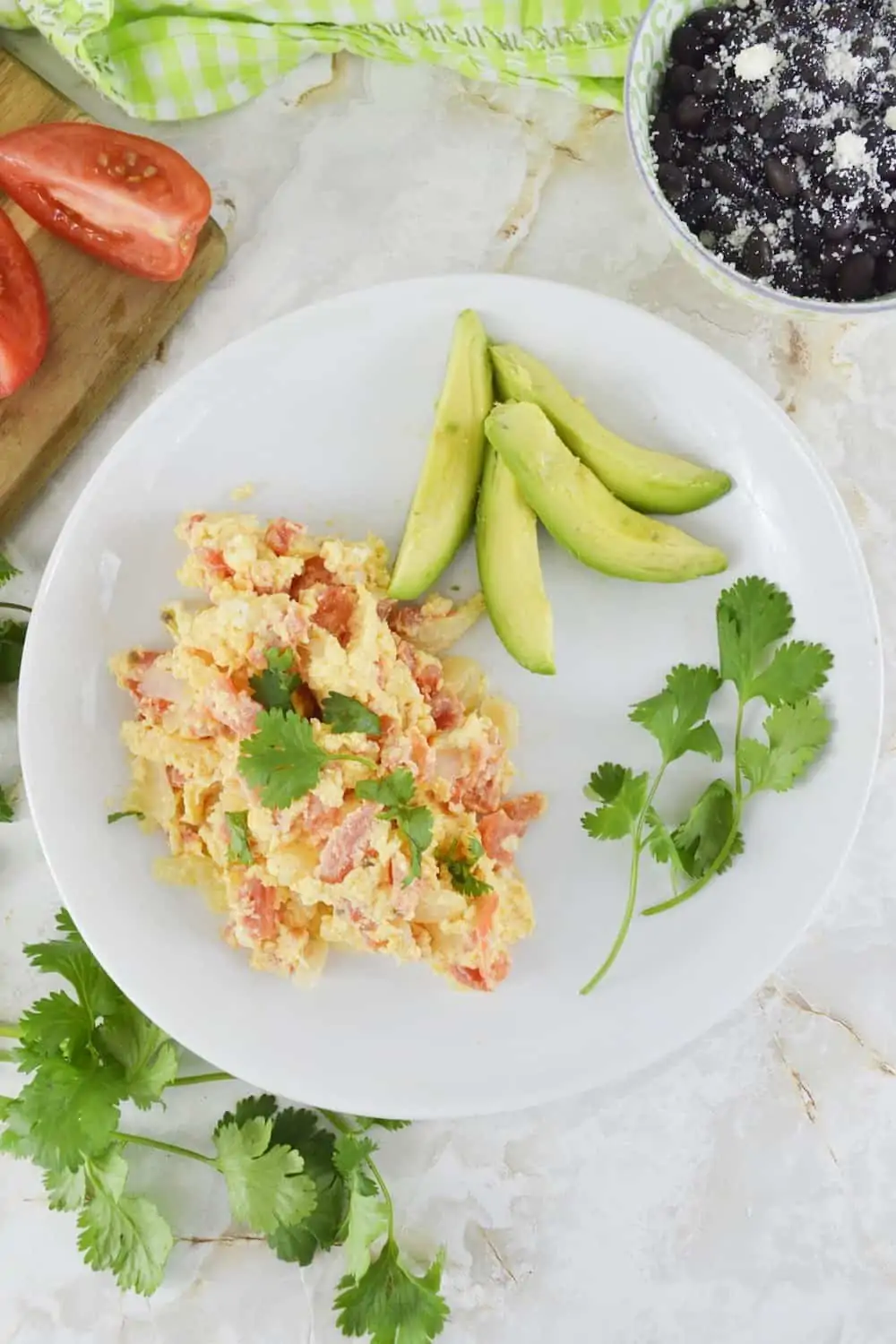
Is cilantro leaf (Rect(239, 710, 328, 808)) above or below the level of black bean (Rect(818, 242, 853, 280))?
below

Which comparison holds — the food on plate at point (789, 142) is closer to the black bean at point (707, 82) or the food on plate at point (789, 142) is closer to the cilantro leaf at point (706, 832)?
the black bean at point (707, 82)

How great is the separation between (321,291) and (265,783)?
85 cm

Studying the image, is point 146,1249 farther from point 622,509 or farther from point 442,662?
point 622,509

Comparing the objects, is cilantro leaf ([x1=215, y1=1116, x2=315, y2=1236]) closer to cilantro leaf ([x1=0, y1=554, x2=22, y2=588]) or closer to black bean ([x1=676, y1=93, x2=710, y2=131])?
cilantro leaf ([x1=0, y1=554, x2=22, y2=588])

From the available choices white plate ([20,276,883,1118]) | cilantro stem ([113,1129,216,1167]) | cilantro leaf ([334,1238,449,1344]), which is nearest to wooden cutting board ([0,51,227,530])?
white plate ([20,276,883,1118])

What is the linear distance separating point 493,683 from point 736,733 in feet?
1.16

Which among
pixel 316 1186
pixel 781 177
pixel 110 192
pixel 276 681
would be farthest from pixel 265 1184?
pixel 781 177

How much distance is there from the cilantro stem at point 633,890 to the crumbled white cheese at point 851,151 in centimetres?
81

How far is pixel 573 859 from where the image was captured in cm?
175

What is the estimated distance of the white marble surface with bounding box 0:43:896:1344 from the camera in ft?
6.23

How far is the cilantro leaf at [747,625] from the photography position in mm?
1619

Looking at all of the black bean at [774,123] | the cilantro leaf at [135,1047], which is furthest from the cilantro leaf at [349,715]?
the black bean at [774,123]

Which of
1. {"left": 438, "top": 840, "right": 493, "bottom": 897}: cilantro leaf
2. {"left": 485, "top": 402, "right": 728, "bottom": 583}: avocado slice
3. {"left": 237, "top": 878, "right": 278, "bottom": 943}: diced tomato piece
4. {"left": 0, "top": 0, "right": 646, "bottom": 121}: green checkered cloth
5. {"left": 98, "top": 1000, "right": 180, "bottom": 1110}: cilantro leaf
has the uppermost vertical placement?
{"left": 0, "top": 0, "right": 646, "bottom": 121}: green checkered cloth

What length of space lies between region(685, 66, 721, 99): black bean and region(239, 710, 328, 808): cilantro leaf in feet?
3.19
